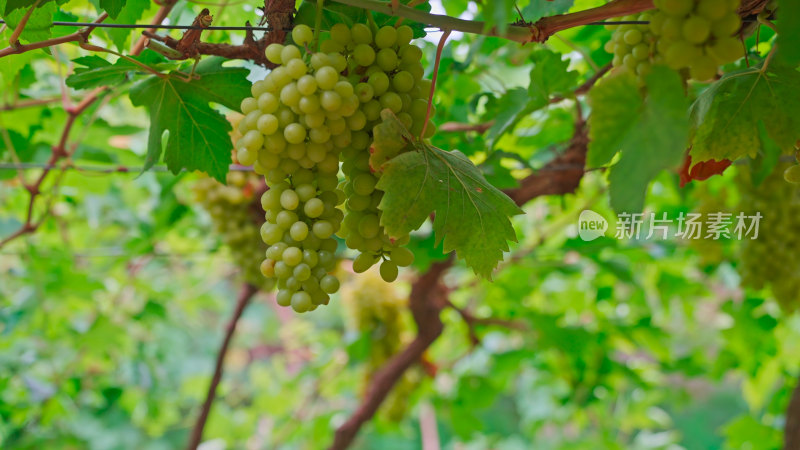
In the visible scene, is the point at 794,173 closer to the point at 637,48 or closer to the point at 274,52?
the point at 637,48

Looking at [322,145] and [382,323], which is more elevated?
[322,145]

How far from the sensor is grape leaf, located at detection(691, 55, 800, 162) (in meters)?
0.54

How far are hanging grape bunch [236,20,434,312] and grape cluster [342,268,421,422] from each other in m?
1.18

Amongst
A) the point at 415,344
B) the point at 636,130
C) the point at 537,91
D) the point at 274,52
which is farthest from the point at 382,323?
the point at 636,130

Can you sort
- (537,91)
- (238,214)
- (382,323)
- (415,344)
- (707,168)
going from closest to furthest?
(707,168) < (537,91) < (238,214) < (415,344) < (382,323)

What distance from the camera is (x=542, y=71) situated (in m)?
0.78

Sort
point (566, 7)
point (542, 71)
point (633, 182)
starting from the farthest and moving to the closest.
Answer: point (542, 71) → point (566, 7) → point (633, 182)

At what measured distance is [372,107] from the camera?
504mm

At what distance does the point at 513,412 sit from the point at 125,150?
3.40 metres

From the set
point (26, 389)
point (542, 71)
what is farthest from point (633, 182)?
point (26, 389)

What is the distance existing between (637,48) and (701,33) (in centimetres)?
18

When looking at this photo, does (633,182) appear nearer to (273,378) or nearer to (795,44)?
(795,44)

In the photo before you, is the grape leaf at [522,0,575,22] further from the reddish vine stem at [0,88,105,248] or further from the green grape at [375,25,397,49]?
the reddish vine stem at [0,88,105,248]

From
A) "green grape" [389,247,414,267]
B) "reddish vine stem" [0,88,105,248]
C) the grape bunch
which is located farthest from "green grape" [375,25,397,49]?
"reddish vine stem" [0,88,105,248]
